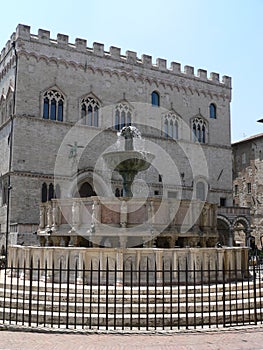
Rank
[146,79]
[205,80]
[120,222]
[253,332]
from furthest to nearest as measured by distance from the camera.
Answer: [205,80] → [146,79] → [120,222] → [253,332]

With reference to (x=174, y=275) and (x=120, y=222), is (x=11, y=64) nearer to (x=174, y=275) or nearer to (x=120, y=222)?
(x=120, y=222)

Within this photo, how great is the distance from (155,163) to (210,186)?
5556mm

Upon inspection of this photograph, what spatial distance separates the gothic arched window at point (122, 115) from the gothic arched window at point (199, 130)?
6278 millimetres

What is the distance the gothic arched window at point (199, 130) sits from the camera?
118ft

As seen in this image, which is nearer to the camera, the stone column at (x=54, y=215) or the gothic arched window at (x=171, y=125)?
the stone column at (x=54, y=215)

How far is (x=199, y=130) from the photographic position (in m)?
36.2

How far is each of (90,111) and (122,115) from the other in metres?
2.69

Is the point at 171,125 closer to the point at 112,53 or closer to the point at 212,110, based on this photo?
the point at 212,110

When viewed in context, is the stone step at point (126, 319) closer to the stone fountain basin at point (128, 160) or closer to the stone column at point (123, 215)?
the stone column at point (123, 215)

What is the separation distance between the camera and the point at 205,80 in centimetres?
3688

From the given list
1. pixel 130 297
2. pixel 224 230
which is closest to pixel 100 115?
pixel 224 230

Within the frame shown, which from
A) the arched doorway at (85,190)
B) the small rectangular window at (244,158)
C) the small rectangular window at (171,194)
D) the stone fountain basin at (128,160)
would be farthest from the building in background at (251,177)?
the stone fountain basin at (128,160)

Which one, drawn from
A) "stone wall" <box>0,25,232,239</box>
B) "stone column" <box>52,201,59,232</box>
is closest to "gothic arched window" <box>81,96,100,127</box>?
"stone wall" <box>0,25,232,239</box>

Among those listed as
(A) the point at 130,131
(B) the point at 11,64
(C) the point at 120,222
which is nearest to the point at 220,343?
(C) the point at 120,222
